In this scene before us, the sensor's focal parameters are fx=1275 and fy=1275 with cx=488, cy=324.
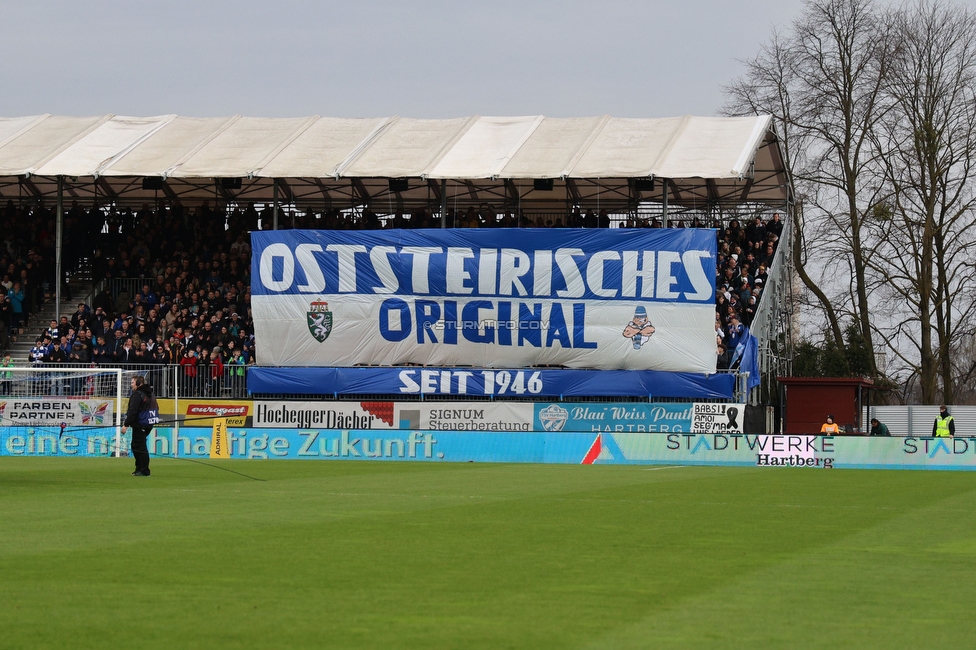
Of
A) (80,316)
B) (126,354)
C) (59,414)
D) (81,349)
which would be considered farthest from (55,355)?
(59,414)

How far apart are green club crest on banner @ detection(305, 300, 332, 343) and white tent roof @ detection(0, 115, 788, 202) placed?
167 inches

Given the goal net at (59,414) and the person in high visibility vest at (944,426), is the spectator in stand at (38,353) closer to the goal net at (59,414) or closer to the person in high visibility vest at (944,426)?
the goal net at (59,414)

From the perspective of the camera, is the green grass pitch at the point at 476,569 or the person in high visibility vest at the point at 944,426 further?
the person in high visibility vest at the point at 944,426

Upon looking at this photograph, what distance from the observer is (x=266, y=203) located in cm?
4822

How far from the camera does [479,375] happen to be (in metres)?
39.5

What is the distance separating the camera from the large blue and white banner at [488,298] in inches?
1553

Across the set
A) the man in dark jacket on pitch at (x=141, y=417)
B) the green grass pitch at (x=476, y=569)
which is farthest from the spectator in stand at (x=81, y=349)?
the green grass pitch at (x=476, y=569)

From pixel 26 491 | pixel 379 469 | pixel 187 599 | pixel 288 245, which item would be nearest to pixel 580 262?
pixel 288 245

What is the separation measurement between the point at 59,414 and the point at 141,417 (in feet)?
37.4

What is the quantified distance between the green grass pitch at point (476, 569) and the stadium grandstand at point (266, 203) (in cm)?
2236

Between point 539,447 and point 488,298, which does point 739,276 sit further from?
point 539,447

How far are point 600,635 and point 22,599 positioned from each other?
360 centimetres

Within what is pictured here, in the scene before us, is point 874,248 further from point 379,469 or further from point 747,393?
point 379,469

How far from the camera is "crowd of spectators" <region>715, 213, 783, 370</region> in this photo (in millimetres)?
40188
